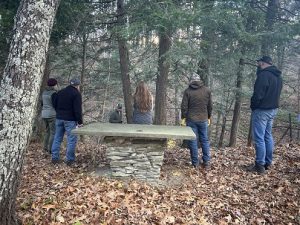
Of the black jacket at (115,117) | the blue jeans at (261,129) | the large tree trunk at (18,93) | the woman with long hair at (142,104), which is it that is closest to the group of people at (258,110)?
the blue jeans at (261,129)

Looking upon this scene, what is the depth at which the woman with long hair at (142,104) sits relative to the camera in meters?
8.47

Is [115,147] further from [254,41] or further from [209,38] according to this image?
[254,41]

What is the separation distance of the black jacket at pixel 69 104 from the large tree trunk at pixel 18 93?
129 inches

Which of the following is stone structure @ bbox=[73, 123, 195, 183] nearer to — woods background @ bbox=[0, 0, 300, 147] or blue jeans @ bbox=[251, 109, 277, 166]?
blue jeans @ bbox=[251, 109, 277, 166]

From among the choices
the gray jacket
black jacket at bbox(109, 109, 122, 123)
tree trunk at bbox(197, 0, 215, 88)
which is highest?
tree trunk at bbox(197, 0, 215, 88)

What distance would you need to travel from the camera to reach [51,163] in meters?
8.09

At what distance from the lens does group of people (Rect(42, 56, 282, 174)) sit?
7.29 metres

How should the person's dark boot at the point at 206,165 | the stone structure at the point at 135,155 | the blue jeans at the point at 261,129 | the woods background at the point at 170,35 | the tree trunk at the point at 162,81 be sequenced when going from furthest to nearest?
the tree trunk at the point at 162,81 → the woods background at the point at 170,35 → the person's dark boot at the point at 206,165 → the blue jeans at the point at 261,129 → the stone structure at the point at 135,155

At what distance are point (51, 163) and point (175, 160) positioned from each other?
119 inches

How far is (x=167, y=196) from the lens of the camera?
20.0 ft

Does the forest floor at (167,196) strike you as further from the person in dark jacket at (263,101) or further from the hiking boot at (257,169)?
the person in dark jacket at (263,101)

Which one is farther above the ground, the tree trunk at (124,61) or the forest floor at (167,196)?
the tree trunk at (124,61)

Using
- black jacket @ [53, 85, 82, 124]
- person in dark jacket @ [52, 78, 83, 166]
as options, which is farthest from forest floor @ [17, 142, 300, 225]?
black jacket @ [53, 85, 82, 124]

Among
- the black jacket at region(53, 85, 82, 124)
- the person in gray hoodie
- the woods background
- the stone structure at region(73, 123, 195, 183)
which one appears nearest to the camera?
the stone structure at region(73, 123, 195, 183)
